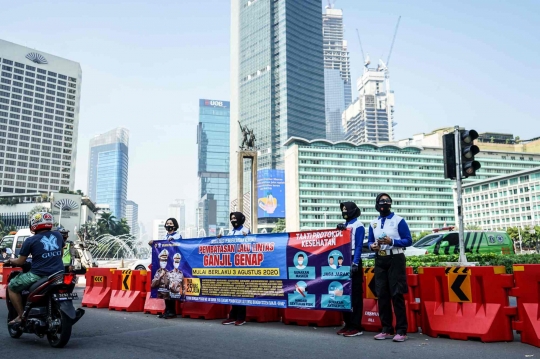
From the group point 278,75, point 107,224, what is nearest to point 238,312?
point 107,224

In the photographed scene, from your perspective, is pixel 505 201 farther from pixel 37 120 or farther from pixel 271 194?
pixel 37 120

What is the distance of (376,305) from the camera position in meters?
6.94

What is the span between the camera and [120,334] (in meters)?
6.75

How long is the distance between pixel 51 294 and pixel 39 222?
1055 millimetres

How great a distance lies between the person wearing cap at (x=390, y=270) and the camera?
6195mm

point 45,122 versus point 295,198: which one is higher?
point 45,122

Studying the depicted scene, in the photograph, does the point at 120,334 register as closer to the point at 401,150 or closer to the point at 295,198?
the point at 295,198

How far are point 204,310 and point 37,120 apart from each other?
162915 millimetres

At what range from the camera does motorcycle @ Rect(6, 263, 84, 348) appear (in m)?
5.68

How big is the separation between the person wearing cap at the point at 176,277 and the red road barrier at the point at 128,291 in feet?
3.76

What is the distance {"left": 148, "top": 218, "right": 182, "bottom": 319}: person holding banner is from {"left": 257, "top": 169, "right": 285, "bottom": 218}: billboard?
126387mm

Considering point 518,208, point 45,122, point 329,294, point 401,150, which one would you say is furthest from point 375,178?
point 329,294

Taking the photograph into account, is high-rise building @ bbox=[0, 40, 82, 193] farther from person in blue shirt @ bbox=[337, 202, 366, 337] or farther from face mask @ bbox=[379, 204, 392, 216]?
face mask @ bbox=[379, 204, 392, 216]

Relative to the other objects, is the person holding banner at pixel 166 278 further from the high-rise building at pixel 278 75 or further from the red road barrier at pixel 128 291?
the high-rise building at pixel 278 75
